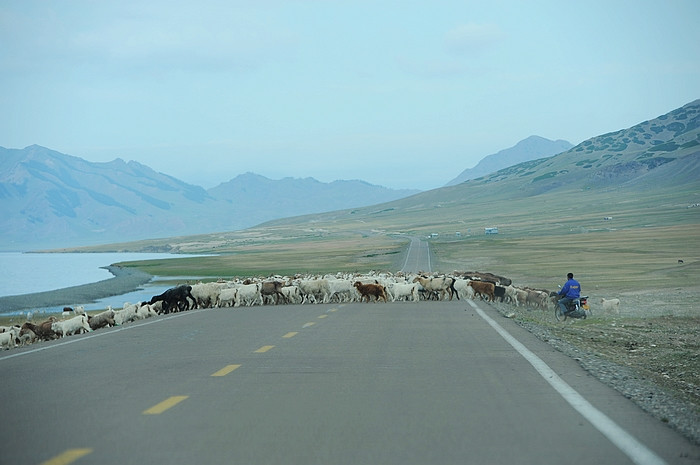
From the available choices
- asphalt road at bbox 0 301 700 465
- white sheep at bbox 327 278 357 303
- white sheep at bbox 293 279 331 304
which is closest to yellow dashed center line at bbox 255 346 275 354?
asphalt road at bbox 0 301 700 465

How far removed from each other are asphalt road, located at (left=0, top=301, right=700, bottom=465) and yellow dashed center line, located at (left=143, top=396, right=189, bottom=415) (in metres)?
0.02

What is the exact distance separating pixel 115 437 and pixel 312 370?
446 centimetres

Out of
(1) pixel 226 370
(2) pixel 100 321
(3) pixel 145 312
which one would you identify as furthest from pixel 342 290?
(1) pixel 226 370

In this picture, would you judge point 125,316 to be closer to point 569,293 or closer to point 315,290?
point 315,290

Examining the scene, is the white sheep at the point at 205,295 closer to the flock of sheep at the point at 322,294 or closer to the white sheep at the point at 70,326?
the flock of sheep at the point at 322,294

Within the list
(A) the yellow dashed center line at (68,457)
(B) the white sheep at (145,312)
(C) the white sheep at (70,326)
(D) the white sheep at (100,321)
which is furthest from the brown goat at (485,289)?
(A) the yellow dashed center line at (68,457)

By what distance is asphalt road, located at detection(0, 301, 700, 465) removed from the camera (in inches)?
273

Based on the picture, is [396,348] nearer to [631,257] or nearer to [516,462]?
[516,462]

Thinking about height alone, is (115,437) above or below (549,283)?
above

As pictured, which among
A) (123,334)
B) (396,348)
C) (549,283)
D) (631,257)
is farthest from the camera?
(631,257)

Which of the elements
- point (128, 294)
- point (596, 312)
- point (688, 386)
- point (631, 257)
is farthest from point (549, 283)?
point (688, 386)

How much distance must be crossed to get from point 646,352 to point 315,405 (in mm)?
9166

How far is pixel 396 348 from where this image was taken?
567 inches

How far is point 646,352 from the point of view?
52.4 feet
